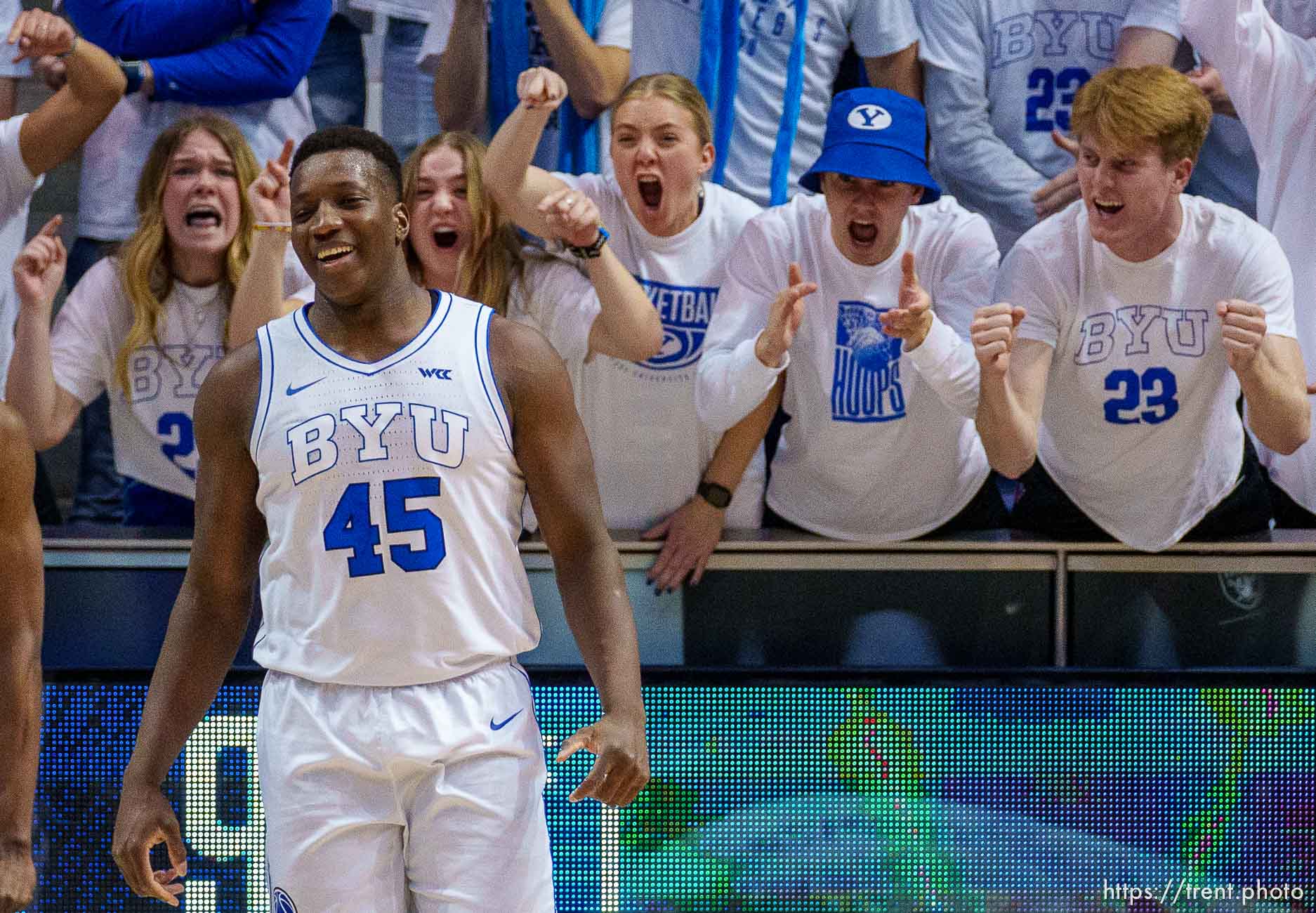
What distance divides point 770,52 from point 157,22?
1.70 m

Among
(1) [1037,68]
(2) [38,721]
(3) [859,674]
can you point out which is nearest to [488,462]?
(2) [38,721]

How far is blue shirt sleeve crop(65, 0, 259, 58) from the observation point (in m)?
4.51

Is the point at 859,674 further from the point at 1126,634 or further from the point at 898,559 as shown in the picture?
the point at 1126,634

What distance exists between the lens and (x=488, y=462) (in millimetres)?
2471

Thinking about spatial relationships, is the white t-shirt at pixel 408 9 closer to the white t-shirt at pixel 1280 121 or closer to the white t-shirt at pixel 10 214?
the white t-shirt at pixel 10 214

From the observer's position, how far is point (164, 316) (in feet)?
14.2

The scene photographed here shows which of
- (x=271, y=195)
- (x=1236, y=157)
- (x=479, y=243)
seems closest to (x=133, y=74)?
(x=271, y=195)

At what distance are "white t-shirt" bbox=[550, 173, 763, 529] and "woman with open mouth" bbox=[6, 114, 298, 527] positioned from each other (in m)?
0.88

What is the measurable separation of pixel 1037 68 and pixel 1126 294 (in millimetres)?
908

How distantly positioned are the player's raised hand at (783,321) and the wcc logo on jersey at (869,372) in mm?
327

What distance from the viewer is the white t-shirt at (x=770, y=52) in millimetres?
4656

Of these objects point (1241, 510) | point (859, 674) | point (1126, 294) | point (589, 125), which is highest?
point (589, 125)

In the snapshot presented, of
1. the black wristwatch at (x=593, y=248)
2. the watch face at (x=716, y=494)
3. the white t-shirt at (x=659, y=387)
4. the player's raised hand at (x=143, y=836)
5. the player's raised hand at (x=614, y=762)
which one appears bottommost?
the player's raised hand at (x=143, y=836)

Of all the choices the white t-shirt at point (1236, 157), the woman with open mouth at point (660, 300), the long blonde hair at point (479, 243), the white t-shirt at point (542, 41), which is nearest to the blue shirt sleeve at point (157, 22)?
the white t-shirt at point (542, 41)
